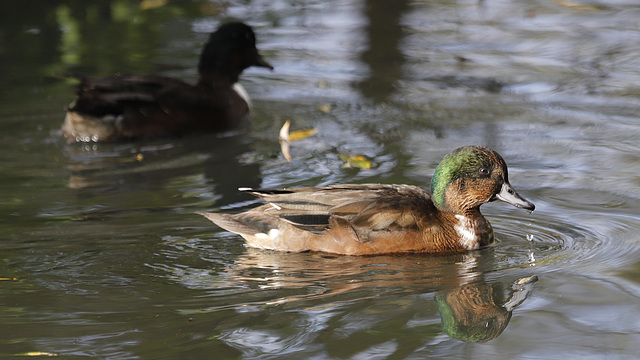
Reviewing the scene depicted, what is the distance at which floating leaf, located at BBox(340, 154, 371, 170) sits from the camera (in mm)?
8729

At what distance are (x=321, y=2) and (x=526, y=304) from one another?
11.4m

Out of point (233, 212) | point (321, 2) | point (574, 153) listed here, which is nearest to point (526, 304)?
point (233, 212)

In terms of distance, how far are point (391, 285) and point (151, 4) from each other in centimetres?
1113

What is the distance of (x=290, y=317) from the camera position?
18.6 feet

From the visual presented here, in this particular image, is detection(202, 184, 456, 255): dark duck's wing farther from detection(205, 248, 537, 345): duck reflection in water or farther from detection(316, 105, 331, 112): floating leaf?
detection(316, 105, 331, 112): floating leaf

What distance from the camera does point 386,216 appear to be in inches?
264

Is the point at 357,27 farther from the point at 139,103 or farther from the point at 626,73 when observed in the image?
the point at 139,103

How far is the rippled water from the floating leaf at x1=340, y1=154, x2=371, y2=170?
0.12 metres

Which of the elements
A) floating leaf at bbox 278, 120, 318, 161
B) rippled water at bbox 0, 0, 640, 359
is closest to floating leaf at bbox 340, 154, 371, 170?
rippled water at bbox 0, 0, 640, 359

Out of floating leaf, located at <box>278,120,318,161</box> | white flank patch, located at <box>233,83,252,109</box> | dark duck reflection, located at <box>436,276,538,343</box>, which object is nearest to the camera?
dark duck reflection, located at <box>436,276,538,343</box>

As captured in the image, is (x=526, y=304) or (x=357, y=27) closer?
(x=526, y=304)

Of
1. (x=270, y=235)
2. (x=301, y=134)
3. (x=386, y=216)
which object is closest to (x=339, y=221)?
(x=386, y=216)

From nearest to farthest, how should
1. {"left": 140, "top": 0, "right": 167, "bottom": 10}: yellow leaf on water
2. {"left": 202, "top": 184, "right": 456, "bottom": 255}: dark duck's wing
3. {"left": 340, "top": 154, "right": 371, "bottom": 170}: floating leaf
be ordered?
1. {"left": 202, "top": 184, "right": 456, "bottom": 255}: dark duck's wing
2. {"left": 340, "top": 154, "right": 371, "bottom": 170}: floating leaf
3. {"left": 140, "top": 0, "right": 167, "bottom": 10}: yellow leaf on water

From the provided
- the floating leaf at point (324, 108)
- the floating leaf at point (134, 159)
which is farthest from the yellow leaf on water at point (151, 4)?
the floating leaf at point (134, 159)
